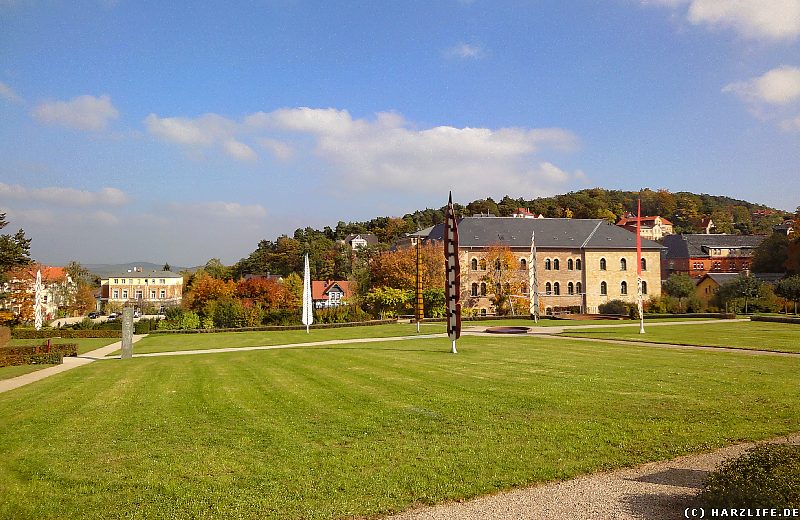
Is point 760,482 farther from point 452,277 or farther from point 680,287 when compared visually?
point 680,287

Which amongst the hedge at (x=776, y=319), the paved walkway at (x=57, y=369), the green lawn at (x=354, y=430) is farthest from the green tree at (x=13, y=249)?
the hedge at (x=776, y=319)

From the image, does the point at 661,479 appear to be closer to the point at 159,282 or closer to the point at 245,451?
the point at 245,451

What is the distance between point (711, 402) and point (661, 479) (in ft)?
14.7

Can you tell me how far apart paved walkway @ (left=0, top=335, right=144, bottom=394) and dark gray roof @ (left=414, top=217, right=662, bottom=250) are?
45858 millimetres

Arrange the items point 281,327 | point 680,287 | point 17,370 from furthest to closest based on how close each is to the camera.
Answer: point 680,287
point 281,327
point 17,370

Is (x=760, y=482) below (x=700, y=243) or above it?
below

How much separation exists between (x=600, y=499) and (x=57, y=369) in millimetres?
20247

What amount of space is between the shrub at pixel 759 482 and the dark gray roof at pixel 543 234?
61.6 metres

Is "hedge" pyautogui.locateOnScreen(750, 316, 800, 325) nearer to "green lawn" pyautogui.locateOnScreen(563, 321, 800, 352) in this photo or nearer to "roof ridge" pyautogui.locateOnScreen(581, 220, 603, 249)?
"green lawn" pyautogui.locateOnScreen(563, 321, 800, 352)

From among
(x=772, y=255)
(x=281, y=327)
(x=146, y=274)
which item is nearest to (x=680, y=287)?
(x=772, y=255)

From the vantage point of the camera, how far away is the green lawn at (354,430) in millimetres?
6594

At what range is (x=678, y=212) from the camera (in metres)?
147

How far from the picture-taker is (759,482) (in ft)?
16.8

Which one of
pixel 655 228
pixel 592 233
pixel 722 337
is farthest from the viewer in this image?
pixel 655 228
